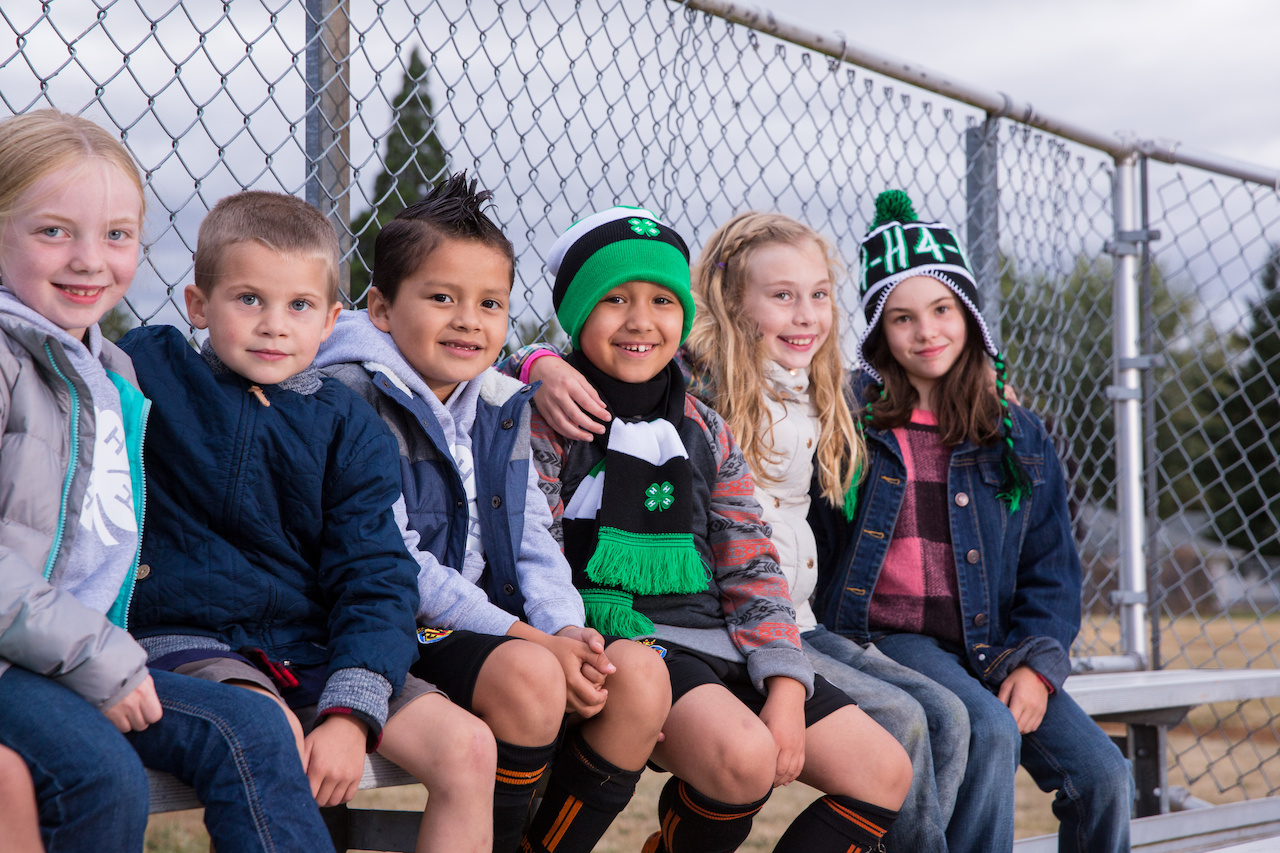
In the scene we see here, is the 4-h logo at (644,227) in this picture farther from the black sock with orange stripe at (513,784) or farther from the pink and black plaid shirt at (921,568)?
the black sock with orange stripe at (513,784)

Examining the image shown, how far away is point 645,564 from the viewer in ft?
6.89

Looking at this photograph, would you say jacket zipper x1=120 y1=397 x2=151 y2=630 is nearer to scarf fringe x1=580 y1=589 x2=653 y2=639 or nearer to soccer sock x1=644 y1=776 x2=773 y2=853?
scarf fringe x1=580 y1=589 x2=653 y2=639

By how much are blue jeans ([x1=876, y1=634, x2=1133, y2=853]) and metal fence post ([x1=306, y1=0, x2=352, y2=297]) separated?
65.2 inches

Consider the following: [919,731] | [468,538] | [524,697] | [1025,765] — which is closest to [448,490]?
[468,538]

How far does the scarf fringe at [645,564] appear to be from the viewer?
6.85 ft

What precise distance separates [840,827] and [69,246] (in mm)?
1683

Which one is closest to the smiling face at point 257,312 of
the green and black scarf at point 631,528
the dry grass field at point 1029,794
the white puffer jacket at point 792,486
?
the green and black scarf at point 631,528

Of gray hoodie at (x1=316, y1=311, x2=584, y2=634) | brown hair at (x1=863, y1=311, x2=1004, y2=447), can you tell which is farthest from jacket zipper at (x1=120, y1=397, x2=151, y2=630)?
brown hair at (x1=863, y1=311, x2=1004, y2=447)

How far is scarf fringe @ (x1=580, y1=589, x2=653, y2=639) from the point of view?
2.08 meters

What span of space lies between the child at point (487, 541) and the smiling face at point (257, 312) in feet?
0.76

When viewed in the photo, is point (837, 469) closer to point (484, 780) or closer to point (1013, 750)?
point (1013, 750)

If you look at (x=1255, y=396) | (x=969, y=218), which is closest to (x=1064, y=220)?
(x=969, y=218)

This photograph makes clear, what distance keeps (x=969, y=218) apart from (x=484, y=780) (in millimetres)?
2524

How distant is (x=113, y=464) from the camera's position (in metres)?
1.60
